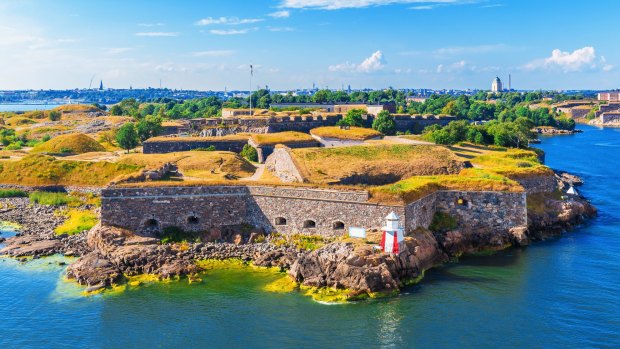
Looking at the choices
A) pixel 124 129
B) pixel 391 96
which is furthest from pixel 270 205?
pixel 391 96

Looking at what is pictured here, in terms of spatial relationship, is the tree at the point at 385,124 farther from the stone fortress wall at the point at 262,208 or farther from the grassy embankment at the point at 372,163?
the stone fortress wall at the point at 262,208

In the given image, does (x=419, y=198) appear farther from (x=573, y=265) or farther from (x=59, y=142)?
(x=59, y=142)

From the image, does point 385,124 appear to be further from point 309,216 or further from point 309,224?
point 309,216

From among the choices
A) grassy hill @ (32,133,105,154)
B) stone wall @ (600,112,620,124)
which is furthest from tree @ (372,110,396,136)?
stone wall @ (600,112,620,124)

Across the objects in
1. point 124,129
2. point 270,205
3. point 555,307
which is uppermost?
point 124,129

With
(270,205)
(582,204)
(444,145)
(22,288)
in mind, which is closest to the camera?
(22,288)
